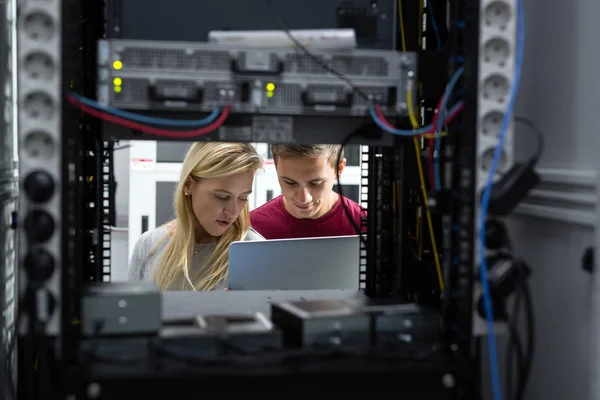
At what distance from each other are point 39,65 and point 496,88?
75 centimetres

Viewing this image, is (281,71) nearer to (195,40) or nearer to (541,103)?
(195,40)

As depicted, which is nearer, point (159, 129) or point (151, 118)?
point (151, 118)

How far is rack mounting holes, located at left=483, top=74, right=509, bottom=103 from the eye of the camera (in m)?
1.12

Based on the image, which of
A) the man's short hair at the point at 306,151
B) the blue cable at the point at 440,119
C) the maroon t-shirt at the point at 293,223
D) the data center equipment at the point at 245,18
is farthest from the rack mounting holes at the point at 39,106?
the maroon t-shirt at the point at 293,223

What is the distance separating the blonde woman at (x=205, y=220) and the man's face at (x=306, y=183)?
18 cm

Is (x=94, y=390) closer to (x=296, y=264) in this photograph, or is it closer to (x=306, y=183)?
(x=296, y=264)

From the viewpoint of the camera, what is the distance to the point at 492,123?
1.12m

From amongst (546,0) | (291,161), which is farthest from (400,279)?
(291,161)

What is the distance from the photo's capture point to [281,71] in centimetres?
129

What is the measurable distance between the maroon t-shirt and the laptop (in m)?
1.10

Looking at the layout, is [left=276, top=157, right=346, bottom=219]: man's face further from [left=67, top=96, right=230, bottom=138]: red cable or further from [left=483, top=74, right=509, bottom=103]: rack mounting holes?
[left=483, top=74, right=509, bottom=103]: rack mounting holes

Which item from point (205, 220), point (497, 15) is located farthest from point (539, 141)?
point (205, 220)

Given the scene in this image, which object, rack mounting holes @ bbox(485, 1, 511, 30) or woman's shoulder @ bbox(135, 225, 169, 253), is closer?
rack mounting holes @ bbox(485, 1, 511, 30)

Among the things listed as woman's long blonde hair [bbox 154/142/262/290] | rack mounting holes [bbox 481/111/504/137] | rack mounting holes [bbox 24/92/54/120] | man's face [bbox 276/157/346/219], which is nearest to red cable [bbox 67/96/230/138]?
rack mounting holes [bbox 24/92/54/120]
